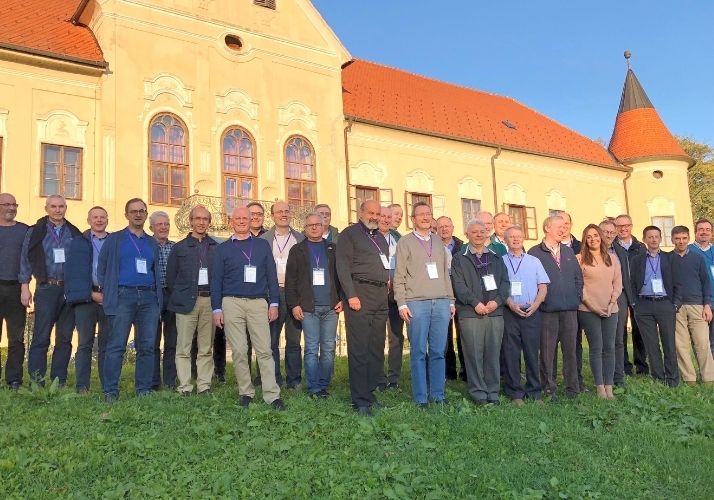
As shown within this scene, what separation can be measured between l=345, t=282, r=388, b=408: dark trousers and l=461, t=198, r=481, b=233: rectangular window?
15.9 meters

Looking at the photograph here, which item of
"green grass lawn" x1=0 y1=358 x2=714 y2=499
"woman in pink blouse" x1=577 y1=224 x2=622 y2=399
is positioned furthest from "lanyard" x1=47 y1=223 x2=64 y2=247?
"woman in pink blouse" x1=577 y1=224 x2=622 y2=399

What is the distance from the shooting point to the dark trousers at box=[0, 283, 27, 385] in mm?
6789

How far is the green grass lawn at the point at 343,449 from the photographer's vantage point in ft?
13.4

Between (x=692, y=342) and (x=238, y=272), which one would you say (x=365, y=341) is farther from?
(x=692, y=342)

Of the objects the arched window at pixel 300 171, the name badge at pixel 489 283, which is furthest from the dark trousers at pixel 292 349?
the arched window at pixel 300 171

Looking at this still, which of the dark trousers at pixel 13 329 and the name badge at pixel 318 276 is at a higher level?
the name badge at pixel 318 276

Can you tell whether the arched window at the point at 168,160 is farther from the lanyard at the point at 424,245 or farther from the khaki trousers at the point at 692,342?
the khaki trousers at the point at 692,342

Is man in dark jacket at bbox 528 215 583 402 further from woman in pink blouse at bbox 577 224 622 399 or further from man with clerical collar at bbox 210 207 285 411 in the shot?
man with clerical collar at bbox 210 207 285 411

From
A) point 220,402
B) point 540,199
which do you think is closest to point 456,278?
point 220,402

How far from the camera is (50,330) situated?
22.6ft

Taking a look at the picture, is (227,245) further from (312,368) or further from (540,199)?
(540,199)

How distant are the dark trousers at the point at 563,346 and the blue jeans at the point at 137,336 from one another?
14.5 ft

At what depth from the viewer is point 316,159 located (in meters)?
17.5

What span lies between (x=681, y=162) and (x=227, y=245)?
82.9 feet
